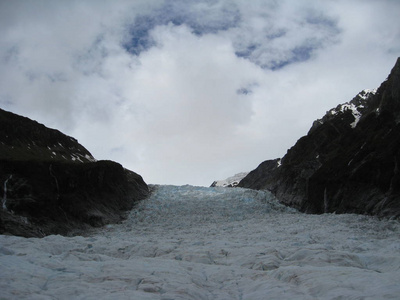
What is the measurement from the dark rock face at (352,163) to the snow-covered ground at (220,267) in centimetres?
413

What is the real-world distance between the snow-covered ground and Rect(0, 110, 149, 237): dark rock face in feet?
29.0

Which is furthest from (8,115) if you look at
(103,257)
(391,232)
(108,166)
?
(391,232)

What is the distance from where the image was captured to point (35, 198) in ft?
105

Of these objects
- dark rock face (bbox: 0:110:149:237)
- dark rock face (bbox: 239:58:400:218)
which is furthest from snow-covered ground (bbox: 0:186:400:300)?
dark rock face (bbox: 0:110:149:237)

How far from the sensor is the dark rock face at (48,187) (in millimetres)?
30094

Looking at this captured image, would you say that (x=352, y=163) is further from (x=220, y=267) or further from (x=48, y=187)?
(x=48, y=187)

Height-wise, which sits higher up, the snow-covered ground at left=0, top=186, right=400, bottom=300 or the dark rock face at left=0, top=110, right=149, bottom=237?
the dark rock face at left=0, top=110, right=149, bottom=237

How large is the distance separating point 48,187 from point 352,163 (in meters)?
29.4

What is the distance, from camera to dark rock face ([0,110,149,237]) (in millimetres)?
30094

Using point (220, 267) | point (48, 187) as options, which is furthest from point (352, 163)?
point (48, 187)

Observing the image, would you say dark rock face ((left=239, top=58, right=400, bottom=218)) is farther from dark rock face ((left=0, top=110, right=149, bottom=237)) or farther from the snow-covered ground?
dark rock face ((left=0, top=110, right=149, bottom=237))

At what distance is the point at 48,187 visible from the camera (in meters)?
34.8

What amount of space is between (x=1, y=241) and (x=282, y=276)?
15.3 meters

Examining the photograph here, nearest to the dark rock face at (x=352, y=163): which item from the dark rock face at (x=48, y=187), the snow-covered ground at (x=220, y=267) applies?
the snow-covered ground at (x=220, y=267)
